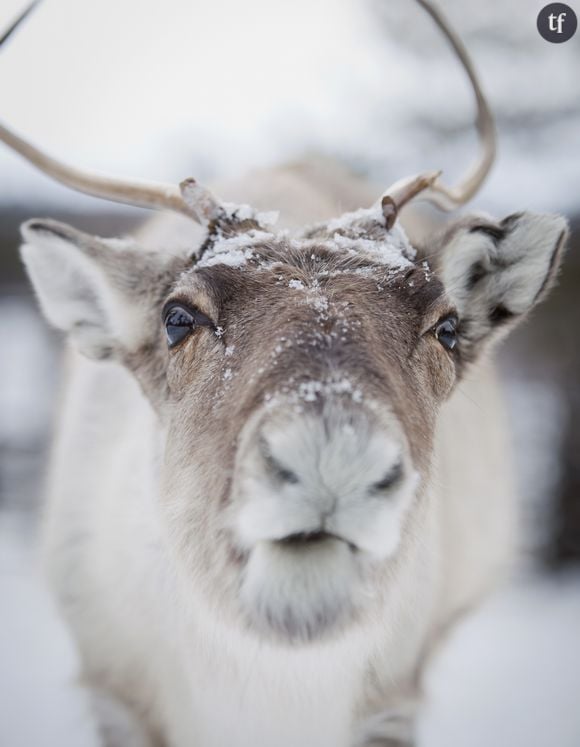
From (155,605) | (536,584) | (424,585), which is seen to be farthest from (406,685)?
(536,584)

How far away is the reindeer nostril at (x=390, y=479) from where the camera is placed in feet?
4.63

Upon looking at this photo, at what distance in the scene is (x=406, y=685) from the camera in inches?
102

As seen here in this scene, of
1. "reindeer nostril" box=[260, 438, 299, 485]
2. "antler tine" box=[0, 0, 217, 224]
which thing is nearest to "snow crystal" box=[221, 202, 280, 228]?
"antler tine" box=[0, 0, 217, 224]

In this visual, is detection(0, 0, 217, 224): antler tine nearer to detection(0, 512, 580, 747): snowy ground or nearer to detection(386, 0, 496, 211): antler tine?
detection(386, 0, 496, 211): antler tine

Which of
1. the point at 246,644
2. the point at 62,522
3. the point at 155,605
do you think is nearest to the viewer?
the point at 246,644

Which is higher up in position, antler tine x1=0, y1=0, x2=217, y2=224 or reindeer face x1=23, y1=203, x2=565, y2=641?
antler tine x1=0, y1=0, x2=217, y2=224

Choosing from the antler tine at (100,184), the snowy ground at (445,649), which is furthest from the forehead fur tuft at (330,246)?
the snowy ground at (445,649)

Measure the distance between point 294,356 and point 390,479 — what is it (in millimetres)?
332

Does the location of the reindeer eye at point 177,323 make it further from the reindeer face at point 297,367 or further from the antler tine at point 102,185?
the antler tine at point 102,185

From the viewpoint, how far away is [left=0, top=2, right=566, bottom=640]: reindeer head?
1.42 m

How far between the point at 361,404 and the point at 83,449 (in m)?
1.67

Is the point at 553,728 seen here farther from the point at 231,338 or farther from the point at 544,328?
the point at 544,328

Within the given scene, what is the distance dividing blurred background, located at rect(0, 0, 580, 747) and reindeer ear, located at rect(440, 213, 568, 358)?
22.5 inches

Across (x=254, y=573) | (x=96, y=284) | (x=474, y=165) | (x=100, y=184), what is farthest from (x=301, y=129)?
(x=254, y=573)
